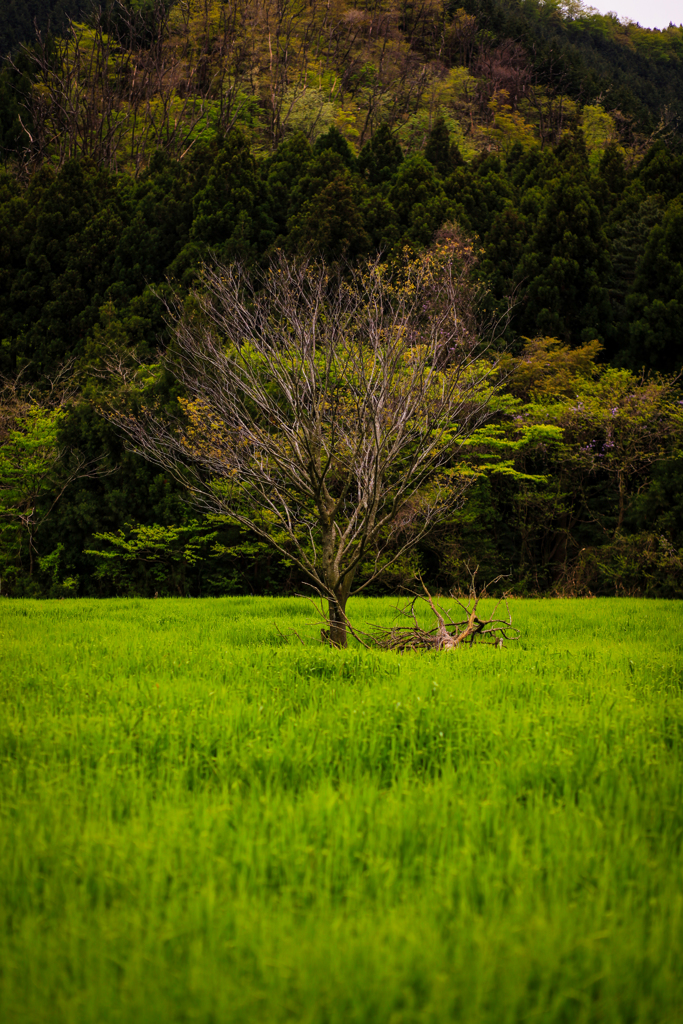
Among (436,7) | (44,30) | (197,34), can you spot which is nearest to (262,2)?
(197,34)

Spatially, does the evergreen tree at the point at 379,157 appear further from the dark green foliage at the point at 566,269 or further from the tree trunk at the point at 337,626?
the tree trunk at the point at 337,626

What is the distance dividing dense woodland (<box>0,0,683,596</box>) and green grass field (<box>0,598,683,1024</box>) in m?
6.28

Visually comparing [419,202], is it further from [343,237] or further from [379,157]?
[379,157]

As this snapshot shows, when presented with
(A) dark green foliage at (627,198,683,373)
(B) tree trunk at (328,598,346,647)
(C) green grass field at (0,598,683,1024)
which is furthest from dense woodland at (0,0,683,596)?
(C) green grass field at (0,598,683,1024)

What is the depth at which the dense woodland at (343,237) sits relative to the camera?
17297mm

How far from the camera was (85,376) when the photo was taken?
71.5 ft

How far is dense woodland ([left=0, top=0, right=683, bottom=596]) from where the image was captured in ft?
56.7

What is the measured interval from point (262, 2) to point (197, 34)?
198 inches

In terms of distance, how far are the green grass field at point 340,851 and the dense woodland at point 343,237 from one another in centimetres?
628

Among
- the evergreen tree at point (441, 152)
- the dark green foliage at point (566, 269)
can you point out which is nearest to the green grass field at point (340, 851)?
the dark green foliage at point (566, 269)

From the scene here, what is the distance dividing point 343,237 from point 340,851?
72.8ft

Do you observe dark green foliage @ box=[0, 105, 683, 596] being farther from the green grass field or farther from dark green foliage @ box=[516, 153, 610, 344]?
the green grass field

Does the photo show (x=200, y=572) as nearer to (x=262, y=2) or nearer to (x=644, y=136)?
(x=644, y=136)

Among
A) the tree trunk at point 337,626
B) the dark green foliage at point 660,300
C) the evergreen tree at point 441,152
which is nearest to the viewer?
the tree trunk at point 337,626
